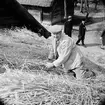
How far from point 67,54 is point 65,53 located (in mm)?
30

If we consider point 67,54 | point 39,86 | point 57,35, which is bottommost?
point 39,86

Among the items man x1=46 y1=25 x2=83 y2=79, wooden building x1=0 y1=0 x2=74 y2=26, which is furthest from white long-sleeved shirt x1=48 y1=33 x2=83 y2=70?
wooden building x1=0 y1=0 x2=74 y2=26

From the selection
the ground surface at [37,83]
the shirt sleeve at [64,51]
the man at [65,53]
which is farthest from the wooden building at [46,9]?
the shirt sleeve at [64,51]

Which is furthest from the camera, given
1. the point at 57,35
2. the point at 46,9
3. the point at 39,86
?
the point at 46,9

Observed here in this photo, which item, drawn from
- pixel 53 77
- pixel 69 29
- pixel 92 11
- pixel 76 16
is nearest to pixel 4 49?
pixel 53 77

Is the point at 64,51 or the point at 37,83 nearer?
the point at 37,83

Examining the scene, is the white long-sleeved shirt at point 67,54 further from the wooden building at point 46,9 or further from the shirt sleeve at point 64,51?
the wooden building at point 46,9

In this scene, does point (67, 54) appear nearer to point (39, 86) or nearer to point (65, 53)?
point (65, 53)

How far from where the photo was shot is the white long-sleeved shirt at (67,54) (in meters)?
3.05

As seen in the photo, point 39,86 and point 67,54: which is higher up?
point 67,54

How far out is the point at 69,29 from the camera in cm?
1077

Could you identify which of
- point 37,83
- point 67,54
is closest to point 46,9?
point 67,54

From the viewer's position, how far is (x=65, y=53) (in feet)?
10.1

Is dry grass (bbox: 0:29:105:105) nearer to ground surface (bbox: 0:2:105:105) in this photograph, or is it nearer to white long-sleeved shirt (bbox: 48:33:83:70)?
ground surface (bbox: 0:2:105:105)
